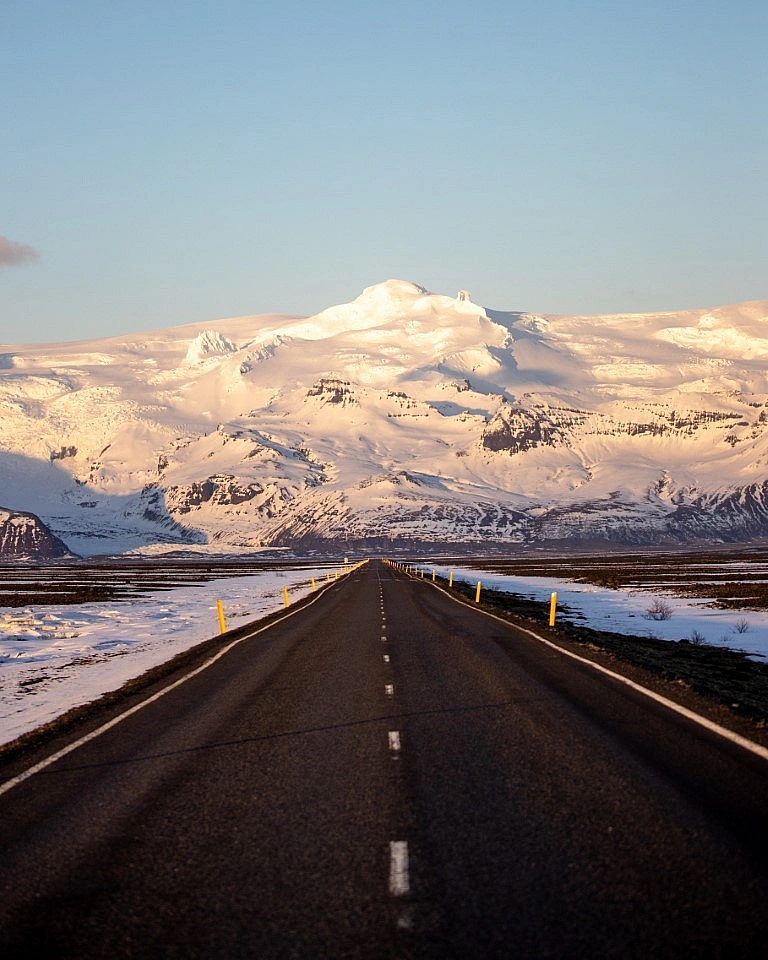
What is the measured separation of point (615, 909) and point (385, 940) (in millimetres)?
1758

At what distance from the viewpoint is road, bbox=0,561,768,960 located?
724 cm

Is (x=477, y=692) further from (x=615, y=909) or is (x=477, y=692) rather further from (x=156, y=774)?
(x=615, y=909)

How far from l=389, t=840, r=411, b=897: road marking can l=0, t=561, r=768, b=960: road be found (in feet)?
0.10

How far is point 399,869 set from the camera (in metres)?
8.56

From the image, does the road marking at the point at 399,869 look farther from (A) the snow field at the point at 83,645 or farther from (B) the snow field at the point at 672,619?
(B) the snow field at the point at 672,619

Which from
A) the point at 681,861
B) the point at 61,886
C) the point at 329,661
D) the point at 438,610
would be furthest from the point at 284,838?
the point at 438,610

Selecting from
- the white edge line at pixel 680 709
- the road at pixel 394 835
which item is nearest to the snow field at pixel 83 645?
the road at pixel 394 835

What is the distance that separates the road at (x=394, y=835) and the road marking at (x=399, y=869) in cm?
3

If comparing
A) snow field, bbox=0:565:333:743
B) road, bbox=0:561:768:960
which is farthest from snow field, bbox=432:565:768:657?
road, bbox=0:561:768:960

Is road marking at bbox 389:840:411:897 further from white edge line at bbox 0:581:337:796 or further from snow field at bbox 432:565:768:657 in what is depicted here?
snow field at bbox 432:565:768:657

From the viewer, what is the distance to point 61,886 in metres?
8.45

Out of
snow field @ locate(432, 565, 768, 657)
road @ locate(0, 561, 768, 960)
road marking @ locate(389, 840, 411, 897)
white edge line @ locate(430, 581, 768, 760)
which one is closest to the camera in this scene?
road @ locate(0, 561, 768, 960)

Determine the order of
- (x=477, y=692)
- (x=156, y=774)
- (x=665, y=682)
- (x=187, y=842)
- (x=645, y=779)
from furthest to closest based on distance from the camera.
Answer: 1. (x=665, y=682)
2. (x=477, y=692)
3. (x=156, y=774)
4. (x=645, y=779)
5. (x=187, y=842)

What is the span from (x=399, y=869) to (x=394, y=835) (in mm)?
995
